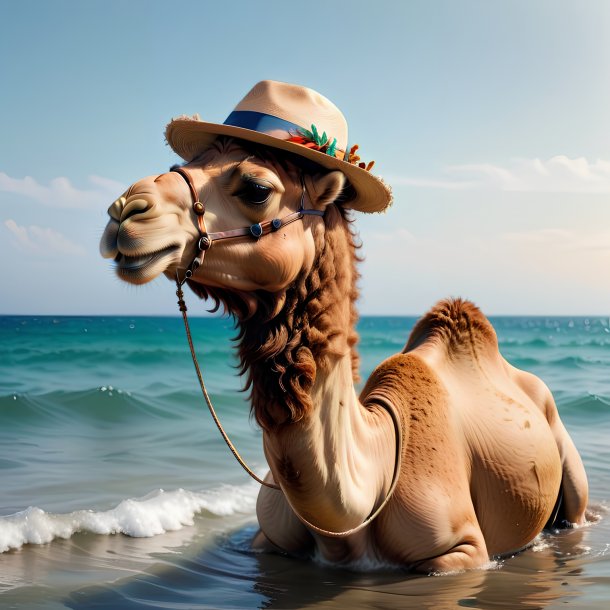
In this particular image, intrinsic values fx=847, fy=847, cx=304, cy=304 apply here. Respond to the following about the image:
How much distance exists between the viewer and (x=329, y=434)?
3332 millimetres

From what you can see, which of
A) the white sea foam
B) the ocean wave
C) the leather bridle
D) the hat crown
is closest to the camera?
the leather bridle

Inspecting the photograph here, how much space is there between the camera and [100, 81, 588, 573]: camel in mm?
3018

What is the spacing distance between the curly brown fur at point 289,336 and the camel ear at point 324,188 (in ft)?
0.43

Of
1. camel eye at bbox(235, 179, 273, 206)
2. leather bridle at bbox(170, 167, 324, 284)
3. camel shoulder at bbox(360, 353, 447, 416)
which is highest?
camel eye at bbox(235, 179, 273, 206)

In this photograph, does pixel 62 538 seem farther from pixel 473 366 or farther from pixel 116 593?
pixel 473 366

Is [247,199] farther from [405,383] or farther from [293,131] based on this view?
[405,383]

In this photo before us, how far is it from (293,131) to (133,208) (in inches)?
34.4

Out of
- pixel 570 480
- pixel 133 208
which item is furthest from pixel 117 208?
pixel 570 480

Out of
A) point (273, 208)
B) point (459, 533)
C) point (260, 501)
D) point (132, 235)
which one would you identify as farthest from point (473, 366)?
point (132, 235)

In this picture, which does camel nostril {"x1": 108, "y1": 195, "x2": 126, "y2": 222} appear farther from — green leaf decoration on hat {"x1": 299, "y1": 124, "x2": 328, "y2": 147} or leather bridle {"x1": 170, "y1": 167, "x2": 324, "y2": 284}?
green leaf decoration on hat {"x1": 299, "y1": 124, "x2": 328, "y2": 147}

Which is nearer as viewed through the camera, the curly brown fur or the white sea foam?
the curly brown fur

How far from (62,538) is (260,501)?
142 centimetres

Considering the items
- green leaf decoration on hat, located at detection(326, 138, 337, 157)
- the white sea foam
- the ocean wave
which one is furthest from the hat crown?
the ocean wave

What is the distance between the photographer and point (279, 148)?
327cm
